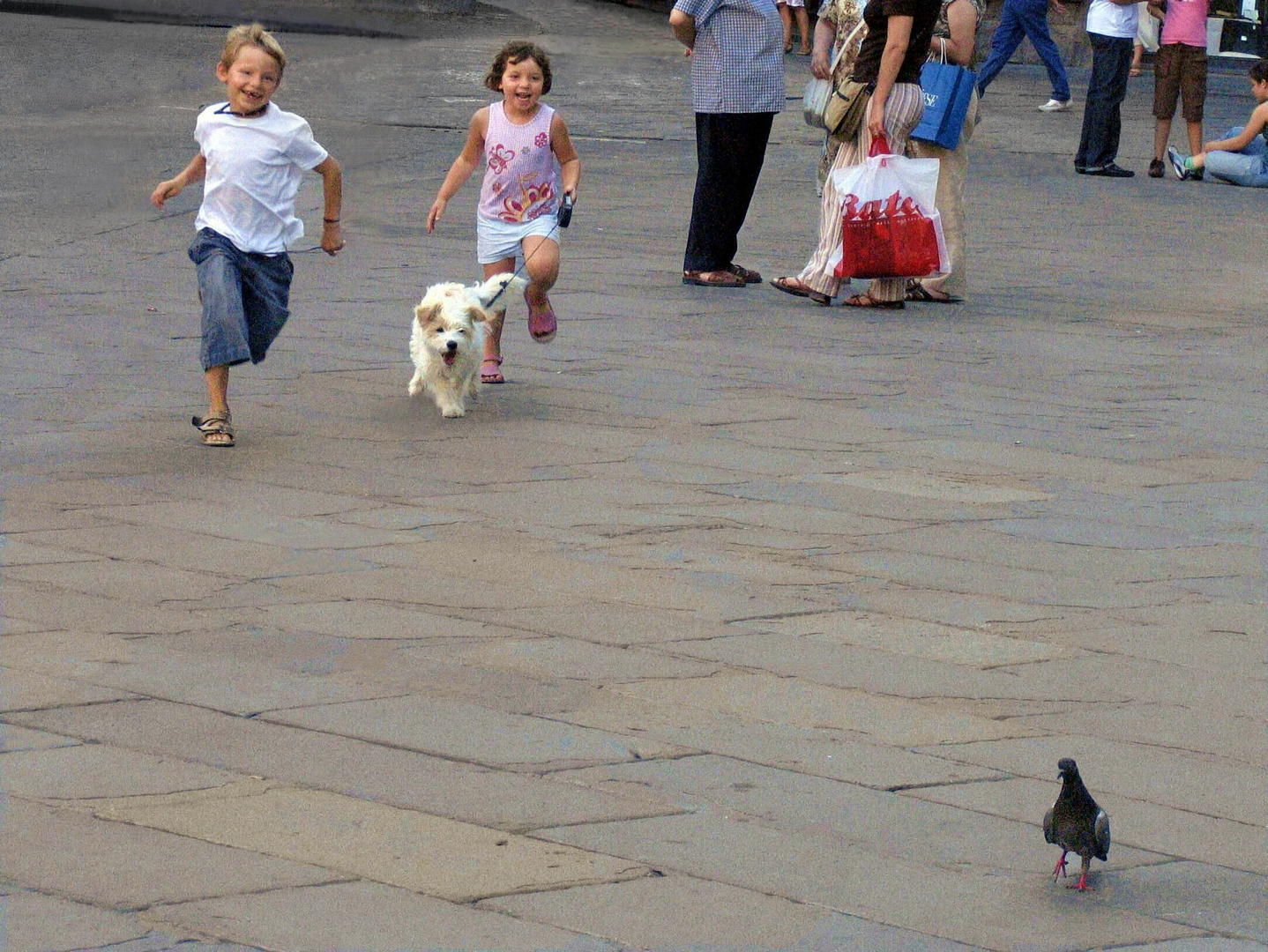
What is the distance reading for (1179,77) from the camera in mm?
12953

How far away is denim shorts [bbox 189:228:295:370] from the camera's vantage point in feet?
19.2

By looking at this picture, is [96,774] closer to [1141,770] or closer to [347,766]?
[347,766]

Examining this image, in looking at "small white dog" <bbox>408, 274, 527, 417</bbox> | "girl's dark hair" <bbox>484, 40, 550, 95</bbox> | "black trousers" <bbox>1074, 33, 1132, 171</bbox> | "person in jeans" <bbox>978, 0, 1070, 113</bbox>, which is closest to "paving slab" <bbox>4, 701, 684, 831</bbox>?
"small white dog" <bbox>408, 274, 527, 417</bbox>

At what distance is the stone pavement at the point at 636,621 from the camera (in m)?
3.00

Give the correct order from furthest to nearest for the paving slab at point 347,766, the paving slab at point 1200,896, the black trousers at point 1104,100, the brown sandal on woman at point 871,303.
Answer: the black trousers at point 1104,100, the brown sandal on woman at point 871,303, the paving slab at point 347,766, the paving slab at point 1200,896

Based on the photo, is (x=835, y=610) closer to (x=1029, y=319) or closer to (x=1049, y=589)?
(x=1049, y=589)

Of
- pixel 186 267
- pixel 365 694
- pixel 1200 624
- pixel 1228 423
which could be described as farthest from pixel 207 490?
pixel 186 267

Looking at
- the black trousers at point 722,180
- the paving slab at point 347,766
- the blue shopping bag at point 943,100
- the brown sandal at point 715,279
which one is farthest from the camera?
the brown sandal at point 715,279

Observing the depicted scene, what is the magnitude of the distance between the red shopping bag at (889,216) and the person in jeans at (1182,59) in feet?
17.6

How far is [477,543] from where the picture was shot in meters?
4.86

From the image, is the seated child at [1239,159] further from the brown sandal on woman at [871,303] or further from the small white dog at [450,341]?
the small white dog at [450,341]

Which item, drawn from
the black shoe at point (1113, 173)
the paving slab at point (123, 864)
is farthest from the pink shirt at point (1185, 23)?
the paving slab at point (123, 864)

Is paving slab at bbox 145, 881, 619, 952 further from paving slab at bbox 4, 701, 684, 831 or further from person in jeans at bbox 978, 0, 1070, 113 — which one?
person in jeans at bbox 978, 0, 1070, 113

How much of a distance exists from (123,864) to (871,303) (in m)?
5.97
